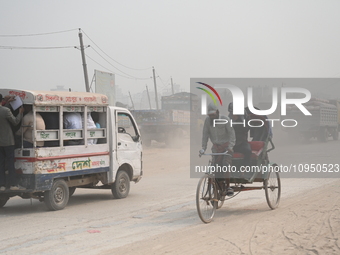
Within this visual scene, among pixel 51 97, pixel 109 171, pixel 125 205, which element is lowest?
pixel 125 205

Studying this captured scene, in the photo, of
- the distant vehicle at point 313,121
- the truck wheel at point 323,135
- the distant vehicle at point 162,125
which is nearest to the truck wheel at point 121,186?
the distant vehicle at point 162,125

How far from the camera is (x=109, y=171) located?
37.2 feet

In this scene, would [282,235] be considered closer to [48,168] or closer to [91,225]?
[91,225]

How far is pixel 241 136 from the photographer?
9.33 meters

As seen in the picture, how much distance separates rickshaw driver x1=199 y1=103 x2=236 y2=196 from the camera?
862cm

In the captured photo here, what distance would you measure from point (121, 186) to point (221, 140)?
3889mm

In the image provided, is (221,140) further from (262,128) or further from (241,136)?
(262,128)

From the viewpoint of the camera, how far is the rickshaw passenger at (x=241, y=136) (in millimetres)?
9227

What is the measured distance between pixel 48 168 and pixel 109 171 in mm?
1930

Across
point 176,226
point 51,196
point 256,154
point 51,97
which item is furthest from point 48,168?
point 256,154

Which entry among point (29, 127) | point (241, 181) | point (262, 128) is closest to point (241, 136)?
point (262, 128)

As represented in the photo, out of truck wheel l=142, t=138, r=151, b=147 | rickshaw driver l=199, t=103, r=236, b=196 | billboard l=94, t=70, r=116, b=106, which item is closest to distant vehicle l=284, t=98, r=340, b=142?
truck wheel l=142, t=138, r=151, b=147

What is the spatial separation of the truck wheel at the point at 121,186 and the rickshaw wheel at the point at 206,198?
3755 millimetres

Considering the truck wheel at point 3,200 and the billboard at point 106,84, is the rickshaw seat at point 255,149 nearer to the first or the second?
the truck wheel at point 3,200
